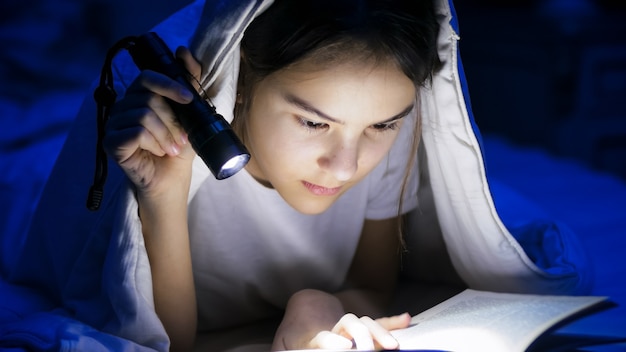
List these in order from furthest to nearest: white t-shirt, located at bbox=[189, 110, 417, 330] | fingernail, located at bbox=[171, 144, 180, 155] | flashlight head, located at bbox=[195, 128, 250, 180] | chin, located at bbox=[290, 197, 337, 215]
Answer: white t-shirt, located at bbox=[189, 110, 417, 330]
chin, located at bbox=[290, 197, 337, 215]
fingernail, located at bbox=[171, 144, 180, 155]
flashlight head, located at bbox=[195, 128, 250, 180]

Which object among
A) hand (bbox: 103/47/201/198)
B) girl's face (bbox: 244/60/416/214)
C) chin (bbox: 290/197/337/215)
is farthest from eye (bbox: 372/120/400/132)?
hand (bbox: 103/47/201/198)

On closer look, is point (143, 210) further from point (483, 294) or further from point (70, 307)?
point (483, 294)

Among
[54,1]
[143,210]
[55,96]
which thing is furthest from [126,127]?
[54,1]

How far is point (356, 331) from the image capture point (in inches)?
31.5

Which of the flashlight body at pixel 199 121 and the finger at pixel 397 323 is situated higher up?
the flashlight body at pixel 199 121

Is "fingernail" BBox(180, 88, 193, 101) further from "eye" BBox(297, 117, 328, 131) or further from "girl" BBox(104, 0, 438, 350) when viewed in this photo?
"eye" BBox(297, 117, 328, 131)

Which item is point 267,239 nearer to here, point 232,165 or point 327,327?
point 327,327

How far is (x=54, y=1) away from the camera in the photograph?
1.81 m

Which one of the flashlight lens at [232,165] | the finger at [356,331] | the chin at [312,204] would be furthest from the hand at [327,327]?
the flashlight lens at [232,165]

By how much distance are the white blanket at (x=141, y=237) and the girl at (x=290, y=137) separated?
0.04 meters

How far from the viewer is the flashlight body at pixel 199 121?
0.72 meters

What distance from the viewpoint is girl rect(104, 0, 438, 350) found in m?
0.81

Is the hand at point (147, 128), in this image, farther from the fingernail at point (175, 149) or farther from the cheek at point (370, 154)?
the cheek at point (370, 154)

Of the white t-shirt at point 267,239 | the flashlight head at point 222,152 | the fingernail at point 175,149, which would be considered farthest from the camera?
the white t-shirt at point 267,239
